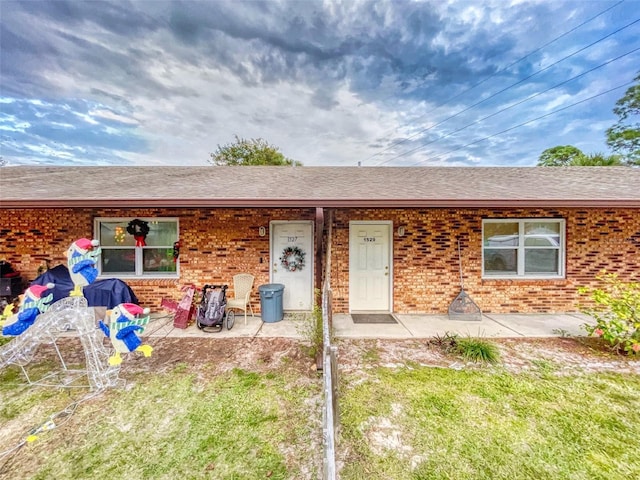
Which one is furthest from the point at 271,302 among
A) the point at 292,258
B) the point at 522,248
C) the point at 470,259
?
the point at 522,248

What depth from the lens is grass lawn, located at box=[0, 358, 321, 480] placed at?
7.42ft

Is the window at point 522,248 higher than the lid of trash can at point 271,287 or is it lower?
higher

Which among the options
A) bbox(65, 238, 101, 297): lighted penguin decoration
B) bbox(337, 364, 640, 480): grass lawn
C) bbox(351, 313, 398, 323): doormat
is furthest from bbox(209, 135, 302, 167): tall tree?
bbox(337, 364, 640, 480): grass lawn

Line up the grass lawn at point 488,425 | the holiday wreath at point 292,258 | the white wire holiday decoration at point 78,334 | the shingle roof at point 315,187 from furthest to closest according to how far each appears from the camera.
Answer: the holiday wreath at point 292,258 → the shingle roof at point 315,187 → the white wire holiday decoration at point 78,334 → the grass lawn at point 488,425

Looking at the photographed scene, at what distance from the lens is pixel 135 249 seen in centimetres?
621

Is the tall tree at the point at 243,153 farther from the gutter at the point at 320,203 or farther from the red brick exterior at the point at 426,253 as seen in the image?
the gutter at the point at 320,203

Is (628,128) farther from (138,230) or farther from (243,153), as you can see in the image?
(243,153)

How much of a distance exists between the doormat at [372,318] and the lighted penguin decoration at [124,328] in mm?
3901

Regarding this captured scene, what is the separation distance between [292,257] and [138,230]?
3.46 m

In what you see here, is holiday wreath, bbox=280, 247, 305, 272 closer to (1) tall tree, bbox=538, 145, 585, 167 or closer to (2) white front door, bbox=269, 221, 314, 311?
(2) white front door, bbox=269, 221, 314, 311

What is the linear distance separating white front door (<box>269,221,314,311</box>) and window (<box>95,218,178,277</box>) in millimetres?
2282

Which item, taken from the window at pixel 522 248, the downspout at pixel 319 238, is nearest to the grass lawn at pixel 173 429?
the downspout at pixel 319 238

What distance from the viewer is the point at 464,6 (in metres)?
9.62

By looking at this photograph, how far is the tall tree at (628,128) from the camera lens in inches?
716
